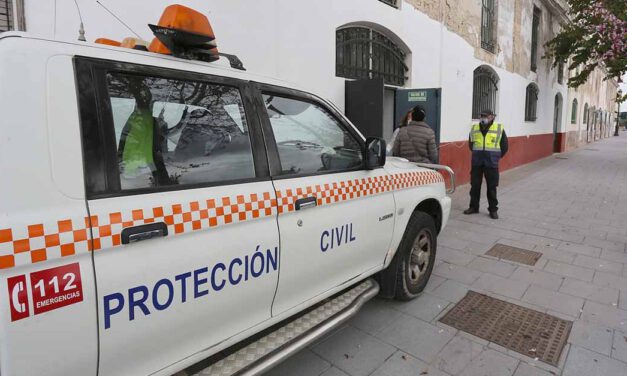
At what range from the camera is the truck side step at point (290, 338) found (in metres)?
2.00

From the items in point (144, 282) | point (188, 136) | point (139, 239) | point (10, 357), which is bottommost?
point (10, 357)

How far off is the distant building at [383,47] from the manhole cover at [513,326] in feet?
9.98

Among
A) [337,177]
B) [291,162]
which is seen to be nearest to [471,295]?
[337,177]

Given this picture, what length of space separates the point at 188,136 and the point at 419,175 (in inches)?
85.1

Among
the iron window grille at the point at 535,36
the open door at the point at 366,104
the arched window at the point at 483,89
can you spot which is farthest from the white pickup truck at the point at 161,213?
the iron window grille at the point at 535,36

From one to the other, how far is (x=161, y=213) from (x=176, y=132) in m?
0.45

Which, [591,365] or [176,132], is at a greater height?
[176,132]

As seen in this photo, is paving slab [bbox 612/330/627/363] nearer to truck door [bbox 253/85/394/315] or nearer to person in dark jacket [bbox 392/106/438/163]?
truck door [bbox 253/85/394/315]

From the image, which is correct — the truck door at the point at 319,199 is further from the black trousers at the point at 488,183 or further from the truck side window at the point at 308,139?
the black trousers at the point at 488,183

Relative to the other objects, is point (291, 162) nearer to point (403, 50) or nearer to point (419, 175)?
point (419, 175)

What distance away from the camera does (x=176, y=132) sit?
6.17 ft

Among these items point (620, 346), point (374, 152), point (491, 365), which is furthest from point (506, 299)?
point (374, 152)

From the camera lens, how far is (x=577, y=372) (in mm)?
2621

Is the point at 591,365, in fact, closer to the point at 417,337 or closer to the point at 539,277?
the point at 417,337
